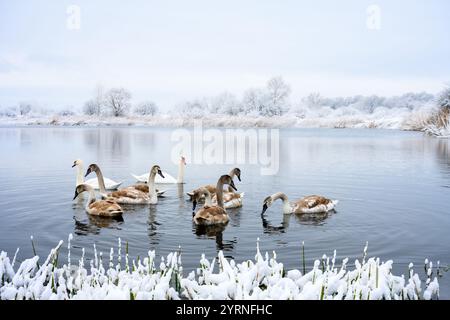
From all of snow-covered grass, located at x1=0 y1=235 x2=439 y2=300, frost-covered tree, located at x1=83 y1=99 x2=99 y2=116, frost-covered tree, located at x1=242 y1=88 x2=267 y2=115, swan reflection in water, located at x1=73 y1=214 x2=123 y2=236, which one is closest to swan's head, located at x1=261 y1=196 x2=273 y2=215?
swan reflection in water, located at x1=73 y1=214 x2=123 y2=236

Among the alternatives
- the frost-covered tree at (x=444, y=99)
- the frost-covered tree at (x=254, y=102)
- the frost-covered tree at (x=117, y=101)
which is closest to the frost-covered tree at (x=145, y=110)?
the frost-covered tree at (x=117, y=101)

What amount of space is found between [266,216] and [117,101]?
604 centimetres

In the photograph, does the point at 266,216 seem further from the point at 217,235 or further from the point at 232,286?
the point at 232,286

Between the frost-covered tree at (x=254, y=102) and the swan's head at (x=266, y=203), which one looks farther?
the frost-covered tree at (x=254, y=102)

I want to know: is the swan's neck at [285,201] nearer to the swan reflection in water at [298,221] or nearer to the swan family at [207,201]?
the swan family at [207,201]

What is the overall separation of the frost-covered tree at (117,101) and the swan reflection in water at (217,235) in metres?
5.81

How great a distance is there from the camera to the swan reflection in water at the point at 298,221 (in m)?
10.2

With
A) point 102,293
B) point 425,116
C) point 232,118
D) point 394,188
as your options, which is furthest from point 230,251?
point 425,116

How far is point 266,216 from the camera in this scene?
451 inches

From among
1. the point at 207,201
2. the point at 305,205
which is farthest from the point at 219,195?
the point at 305,205

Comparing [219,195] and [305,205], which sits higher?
A: [219,195]

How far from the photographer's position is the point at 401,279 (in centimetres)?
568

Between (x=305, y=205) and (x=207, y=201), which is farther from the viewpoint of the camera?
(x=305, y=205)

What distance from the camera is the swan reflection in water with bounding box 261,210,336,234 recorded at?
1022 centimetres
